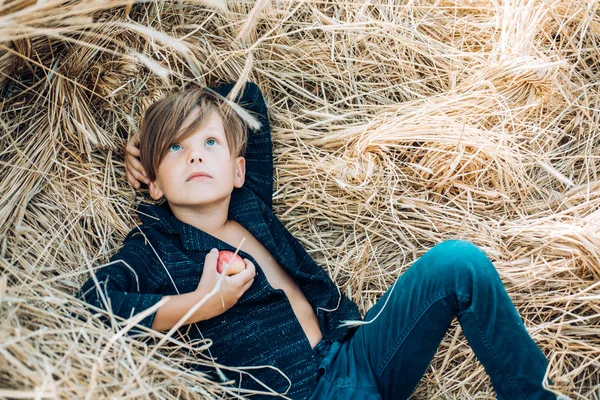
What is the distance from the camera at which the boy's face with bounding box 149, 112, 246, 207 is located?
1940mm

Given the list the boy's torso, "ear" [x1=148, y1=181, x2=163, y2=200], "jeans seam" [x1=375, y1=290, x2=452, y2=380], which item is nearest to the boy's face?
"ear" [x1=148, y1=181, x2=163, y2=200]

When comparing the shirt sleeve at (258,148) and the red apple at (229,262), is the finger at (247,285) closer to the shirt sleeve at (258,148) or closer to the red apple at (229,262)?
the red apple at (229,262)

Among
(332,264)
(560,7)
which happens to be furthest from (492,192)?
(560,7)

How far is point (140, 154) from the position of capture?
83.8 inches

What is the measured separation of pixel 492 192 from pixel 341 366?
85 centimetres

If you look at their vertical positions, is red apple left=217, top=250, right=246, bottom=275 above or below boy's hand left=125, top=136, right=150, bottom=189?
below

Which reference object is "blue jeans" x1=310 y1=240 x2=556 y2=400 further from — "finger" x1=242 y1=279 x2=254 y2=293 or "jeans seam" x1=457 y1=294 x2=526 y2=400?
"finger" x1=242 y1=279 x2=254 y2=293

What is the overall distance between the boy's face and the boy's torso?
139 millimetres

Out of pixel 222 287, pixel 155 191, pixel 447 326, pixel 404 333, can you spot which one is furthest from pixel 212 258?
pixel 447 326

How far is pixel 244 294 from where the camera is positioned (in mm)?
1908

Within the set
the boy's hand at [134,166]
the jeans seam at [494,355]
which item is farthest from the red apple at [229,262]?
the jeans seam at [494,355]

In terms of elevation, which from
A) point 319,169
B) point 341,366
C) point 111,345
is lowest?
point 341,366

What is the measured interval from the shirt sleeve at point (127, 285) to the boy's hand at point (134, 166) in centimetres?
24

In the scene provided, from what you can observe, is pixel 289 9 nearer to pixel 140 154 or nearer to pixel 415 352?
pixel 140 154
